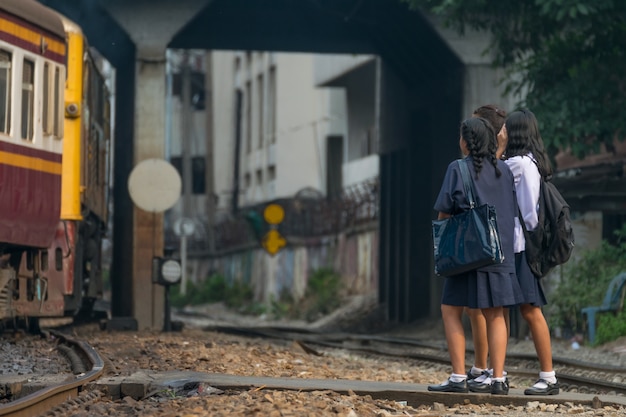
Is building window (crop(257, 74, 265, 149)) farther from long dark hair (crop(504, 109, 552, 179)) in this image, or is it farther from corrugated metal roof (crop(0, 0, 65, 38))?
long dark hair (crop(504, 109, 552, 179))

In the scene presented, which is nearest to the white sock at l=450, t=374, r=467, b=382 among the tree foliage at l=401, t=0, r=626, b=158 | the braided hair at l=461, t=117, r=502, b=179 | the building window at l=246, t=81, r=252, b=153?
the braided hair at l=461, t=117, r=502, b=179

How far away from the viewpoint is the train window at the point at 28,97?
13523 millimetres

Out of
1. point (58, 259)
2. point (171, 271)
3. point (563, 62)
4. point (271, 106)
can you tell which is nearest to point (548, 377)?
point (58, 259)

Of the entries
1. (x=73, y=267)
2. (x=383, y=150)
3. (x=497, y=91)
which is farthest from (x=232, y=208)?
(x=73, y=267)

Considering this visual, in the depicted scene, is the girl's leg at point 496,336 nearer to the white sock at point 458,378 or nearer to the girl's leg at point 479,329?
the girl's leg at point 479,329

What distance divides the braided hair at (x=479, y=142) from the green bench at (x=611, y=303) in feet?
Result: 32.5

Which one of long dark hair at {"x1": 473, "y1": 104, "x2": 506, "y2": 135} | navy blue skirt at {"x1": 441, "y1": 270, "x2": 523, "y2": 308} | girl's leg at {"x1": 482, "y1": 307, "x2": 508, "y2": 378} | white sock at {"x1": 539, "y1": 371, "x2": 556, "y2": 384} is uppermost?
long dark hair at {"x1": 473, "y1": 104, "x2": 506, "y2": 135}

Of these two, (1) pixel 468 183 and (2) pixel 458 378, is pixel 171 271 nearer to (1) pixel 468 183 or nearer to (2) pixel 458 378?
(2) pixel 458 378

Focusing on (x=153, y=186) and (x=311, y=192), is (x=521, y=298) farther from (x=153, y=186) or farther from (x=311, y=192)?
(x=311, y=192)

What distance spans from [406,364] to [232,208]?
130ft

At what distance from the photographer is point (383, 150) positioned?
97.1ft

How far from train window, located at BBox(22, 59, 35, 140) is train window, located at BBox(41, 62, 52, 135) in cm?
35

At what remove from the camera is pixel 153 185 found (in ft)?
62.5

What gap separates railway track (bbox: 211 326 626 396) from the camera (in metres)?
11.7
